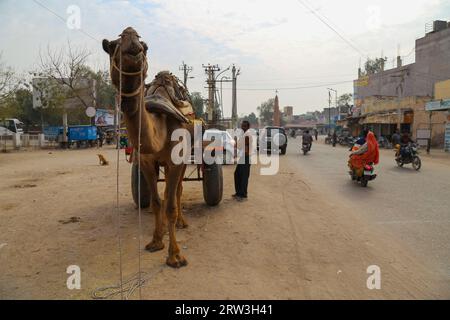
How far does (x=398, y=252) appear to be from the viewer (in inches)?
200

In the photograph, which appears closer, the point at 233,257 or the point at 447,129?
the point at 233,257

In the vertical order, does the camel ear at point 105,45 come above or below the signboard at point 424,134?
above

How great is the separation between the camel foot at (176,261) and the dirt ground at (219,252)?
0.09m

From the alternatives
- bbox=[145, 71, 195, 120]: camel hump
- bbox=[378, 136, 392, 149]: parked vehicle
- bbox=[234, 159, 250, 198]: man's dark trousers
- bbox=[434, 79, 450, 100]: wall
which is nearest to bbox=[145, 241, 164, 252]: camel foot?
bbox=[145, 71, 195, 120]: camel hump

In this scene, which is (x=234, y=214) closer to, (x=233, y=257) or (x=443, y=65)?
(x=233, y=257)

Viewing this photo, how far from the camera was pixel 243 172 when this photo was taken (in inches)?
328

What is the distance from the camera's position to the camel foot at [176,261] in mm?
4336

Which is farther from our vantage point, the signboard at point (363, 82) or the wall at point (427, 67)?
the signboard at point (363, 82)

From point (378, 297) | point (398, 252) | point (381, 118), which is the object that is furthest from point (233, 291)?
point (381, 118)

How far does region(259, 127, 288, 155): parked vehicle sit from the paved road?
8685 mm

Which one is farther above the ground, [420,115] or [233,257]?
[420,115]

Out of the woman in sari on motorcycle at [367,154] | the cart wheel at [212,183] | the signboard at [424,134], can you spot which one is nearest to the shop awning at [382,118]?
the signboard at [424,134]

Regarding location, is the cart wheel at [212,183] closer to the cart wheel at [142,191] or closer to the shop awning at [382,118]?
the cart wheel at [142,191]

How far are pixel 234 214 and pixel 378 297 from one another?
3509 mm
